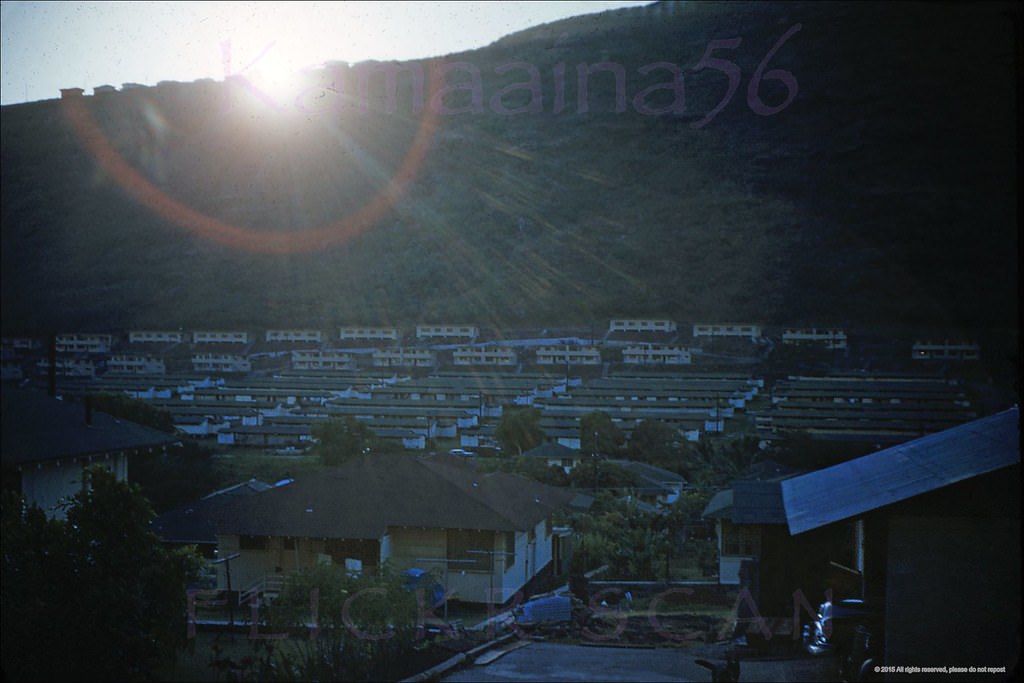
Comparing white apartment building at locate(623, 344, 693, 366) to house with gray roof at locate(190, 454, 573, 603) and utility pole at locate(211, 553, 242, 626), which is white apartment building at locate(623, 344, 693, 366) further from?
utility pole at locate(211, 553, 242, 626)

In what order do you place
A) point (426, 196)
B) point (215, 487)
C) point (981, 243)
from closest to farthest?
1. point (215, 487)
2. point (981, 243)
3. point (426, 196)

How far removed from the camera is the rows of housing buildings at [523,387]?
18.8ft

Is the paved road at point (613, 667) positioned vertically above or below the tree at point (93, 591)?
below

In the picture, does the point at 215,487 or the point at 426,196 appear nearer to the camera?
the point at 215,487

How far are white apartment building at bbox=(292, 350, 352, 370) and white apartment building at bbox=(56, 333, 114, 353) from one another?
1.61 m

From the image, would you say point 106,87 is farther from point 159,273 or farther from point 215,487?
point 215,487

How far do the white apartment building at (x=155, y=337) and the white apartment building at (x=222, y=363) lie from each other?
274mm

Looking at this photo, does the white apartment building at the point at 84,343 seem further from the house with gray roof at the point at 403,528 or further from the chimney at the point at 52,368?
the house with gray roof at the point at 403,528

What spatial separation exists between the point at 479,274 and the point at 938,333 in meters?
3.35

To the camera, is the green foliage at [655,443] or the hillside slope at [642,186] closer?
the green foliage at [655,443]

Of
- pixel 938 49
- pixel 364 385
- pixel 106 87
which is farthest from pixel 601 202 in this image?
pixel 106 87

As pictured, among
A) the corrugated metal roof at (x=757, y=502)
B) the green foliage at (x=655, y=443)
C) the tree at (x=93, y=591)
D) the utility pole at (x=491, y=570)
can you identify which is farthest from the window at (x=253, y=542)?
the corrugated metal roof at (x=757, y=502)

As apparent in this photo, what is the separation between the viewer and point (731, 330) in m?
5.89

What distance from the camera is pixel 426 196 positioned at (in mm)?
6598
